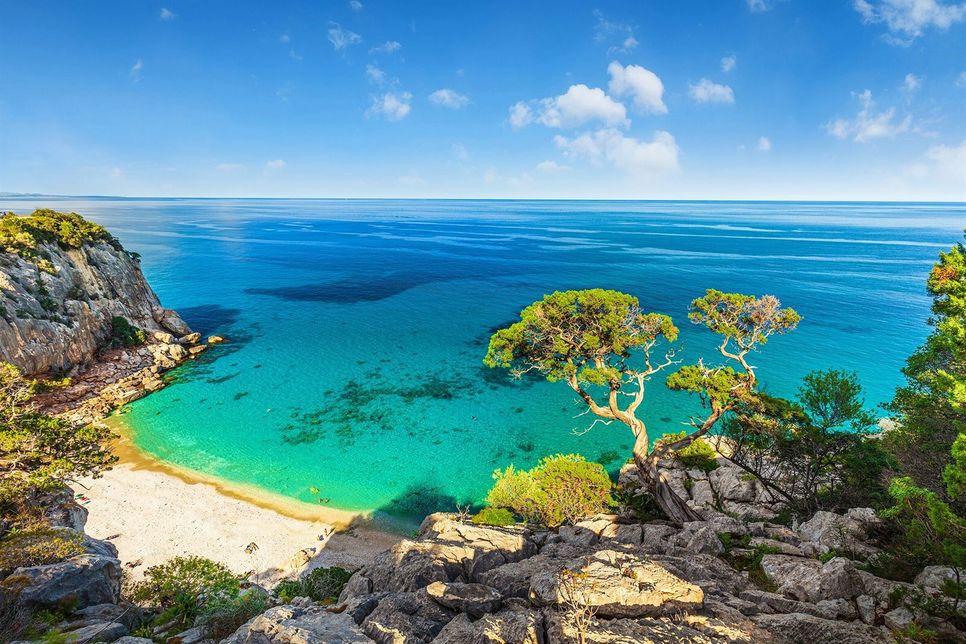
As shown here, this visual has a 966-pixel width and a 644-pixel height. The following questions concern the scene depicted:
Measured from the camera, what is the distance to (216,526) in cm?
2836

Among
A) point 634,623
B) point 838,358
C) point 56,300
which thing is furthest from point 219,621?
point 838,358

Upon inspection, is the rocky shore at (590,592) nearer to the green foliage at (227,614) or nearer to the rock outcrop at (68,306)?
the green foliage at (227,614)

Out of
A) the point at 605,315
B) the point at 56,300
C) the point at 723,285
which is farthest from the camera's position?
the point at 723,285

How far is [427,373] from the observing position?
167 feet

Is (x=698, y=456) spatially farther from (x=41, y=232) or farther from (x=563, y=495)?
(x=41, y=232)

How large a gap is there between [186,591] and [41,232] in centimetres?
5638

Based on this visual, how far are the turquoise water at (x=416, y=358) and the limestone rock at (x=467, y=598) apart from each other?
19.0 metres

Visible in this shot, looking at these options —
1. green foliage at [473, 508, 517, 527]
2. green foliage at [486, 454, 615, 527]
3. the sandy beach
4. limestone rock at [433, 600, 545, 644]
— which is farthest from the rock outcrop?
limestone rock at [433, 600, 545, 644]

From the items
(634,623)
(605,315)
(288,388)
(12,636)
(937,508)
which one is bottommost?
(288,388)

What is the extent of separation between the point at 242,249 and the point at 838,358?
170 meters

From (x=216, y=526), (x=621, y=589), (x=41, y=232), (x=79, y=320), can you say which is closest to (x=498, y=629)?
(x=621, y=589)

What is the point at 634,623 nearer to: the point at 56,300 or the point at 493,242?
the point at 56,300

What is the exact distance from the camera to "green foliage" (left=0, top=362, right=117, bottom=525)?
1597 cm

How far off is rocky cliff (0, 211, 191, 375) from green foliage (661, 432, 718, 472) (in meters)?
60.9
